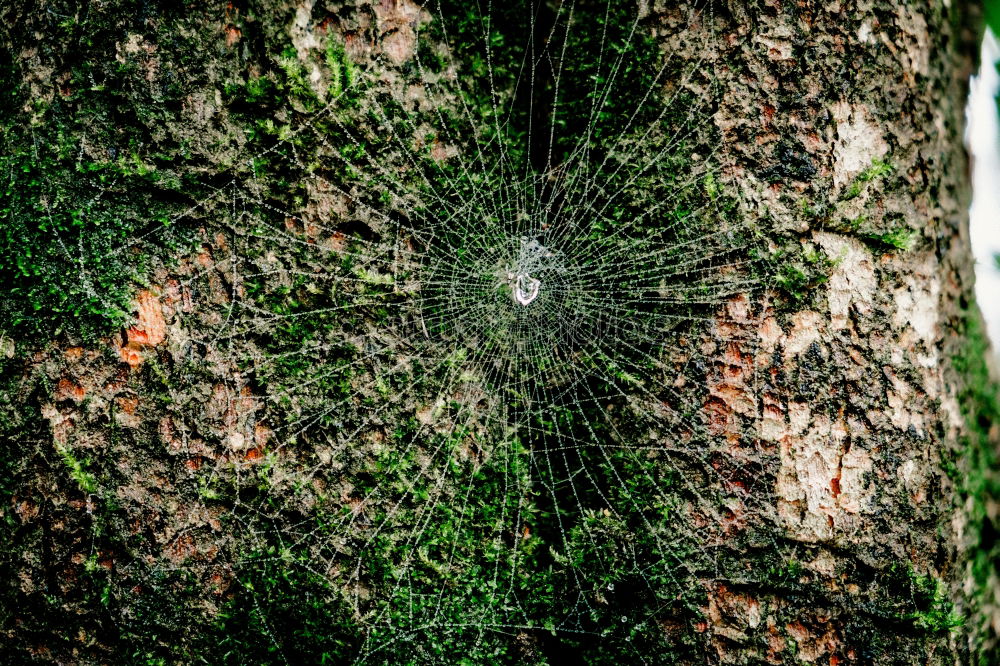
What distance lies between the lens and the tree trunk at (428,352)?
1.41 metres

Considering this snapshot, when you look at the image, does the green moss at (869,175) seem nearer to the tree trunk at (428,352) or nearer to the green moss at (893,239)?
the tree trunk at (428,352)

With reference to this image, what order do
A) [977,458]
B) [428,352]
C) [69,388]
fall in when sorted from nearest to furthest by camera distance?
1. [69,388]
2. [428,352]
3. [977,458]

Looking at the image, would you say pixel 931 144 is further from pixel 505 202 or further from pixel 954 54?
pixel 505 202

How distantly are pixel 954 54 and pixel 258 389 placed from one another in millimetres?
2377

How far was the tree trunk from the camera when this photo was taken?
141cm

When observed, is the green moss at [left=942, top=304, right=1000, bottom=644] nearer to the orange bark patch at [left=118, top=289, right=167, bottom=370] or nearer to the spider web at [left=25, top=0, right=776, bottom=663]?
the spider web at [left=25, top=0, right=776, bottom=663]

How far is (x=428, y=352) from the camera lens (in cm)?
158

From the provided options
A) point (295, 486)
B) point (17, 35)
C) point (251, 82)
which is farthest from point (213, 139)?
point (295, 486)

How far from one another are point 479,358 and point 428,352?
0.16 m

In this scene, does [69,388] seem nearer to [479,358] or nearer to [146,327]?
[146,327]

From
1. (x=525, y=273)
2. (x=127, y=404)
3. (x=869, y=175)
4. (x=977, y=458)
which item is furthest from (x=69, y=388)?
(x=977, y=458)

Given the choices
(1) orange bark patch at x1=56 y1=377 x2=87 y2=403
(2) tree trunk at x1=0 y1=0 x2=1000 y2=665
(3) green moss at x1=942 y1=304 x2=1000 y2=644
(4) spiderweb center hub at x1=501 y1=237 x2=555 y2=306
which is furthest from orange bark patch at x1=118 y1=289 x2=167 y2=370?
(3) green moss at x1=942 y1=304 x2=1000 y2=644

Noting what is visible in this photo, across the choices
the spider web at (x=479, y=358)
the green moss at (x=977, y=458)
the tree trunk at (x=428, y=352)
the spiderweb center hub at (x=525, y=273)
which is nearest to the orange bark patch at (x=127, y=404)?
the tree trunk at (x=428, y=352)

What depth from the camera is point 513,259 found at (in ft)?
5.65
